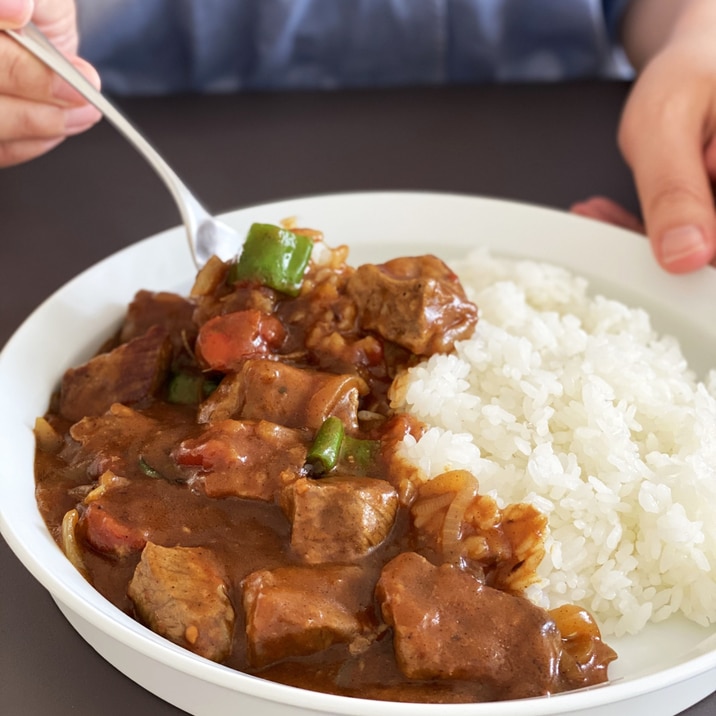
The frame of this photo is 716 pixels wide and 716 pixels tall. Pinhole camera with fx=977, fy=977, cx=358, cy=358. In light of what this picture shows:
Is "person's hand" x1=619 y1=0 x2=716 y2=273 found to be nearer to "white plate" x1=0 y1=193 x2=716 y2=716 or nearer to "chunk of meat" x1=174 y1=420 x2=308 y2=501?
"white plate" x1=0 y1=193 x2=716 y2=716

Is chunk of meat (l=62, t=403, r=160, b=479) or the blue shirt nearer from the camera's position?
chunk of meat (l=62, t=403, r=160, b=479)

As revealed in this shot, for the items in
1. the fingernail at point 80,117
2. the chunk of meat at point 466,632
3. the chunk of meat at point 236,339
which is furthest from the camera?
the fingernail at point 80,117

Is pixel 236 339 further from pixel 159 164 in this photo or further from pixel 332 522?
pixel 159 164

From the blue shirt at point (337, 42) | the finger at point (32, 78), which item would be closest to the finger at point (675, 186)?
the blue shirt at point (337, 42)

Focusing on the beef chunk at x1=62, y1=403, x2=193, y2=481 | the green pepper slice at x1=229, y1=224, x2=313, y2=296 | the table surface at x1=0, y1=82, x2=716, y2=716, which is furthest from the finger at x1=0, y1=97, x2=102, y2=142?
the beef chunk at x1=62, y1=403, x2=193, y2=481

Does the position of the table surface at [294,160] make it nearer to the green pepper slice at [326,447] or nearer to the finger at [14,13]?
the finger at [14,13]

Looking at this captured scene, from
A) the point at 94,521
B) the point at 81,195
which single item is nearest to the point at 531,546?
the point at 94,521
